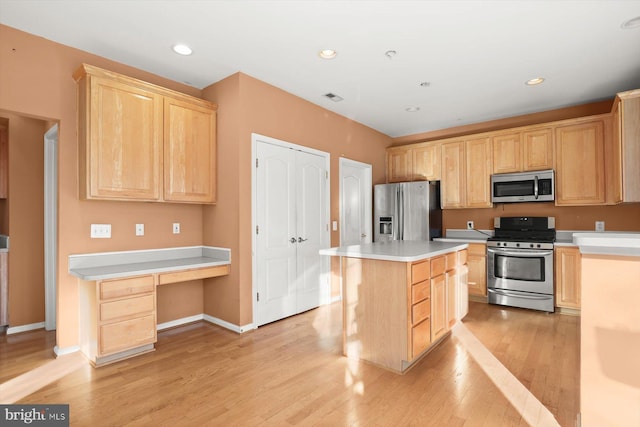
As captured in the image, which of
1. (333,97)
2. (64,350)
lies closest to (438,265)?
(333,97)

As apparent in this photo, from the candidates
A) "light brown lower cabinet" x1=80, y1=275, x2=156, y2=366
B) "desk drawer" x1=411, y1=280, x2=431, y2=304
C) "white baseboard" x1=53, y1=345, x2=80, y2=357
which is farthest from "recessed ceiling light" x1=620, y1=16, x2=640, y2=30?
"white baseboard" x1=53, y1=345, x2=80, y2=357

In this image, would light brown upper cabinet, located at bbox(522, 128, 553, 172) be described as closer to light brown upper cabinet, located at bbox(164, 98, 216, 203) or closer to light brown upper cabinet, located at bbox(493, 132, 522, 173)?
light brown upper cabinet, located at bbox(493, 132, 522, 173)

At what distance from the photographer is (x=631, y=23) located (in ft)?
8.57

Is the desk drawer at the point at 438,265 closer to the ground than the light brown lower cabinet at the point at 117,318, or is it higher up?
higher up

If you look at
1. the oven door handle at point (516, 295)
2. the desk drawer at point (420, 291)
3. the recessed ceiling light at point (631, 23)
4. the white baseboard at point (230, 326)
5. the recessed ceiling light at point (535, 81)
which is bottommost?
the white baseboard at point (230, 326)

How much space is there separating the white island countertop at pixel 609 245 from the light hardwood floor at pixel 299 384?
107 cm

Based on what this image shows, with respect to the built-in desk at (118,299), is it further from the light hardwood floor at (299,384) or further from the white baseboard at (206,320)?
the white baseboard at (206,320)

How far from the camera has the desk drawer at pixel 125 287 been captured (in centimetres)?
273

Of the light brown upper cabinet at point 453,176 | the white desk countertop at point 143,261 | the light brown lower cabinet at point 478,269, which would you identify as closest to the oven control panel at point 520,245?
the light brown lower cabinet at point 478,269

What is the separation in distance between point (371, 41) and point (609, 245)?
2.33 meters

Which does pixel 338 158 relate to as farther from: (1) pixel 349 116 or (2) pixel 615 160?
(2) pixel 615 160

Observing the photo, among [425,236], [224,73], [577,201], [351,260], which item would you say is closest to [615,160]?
[577,201]

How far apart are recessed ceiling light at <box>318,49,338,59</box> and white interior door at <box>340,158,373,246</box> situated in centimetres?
187

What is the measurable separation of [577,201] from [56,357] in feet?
19.7
